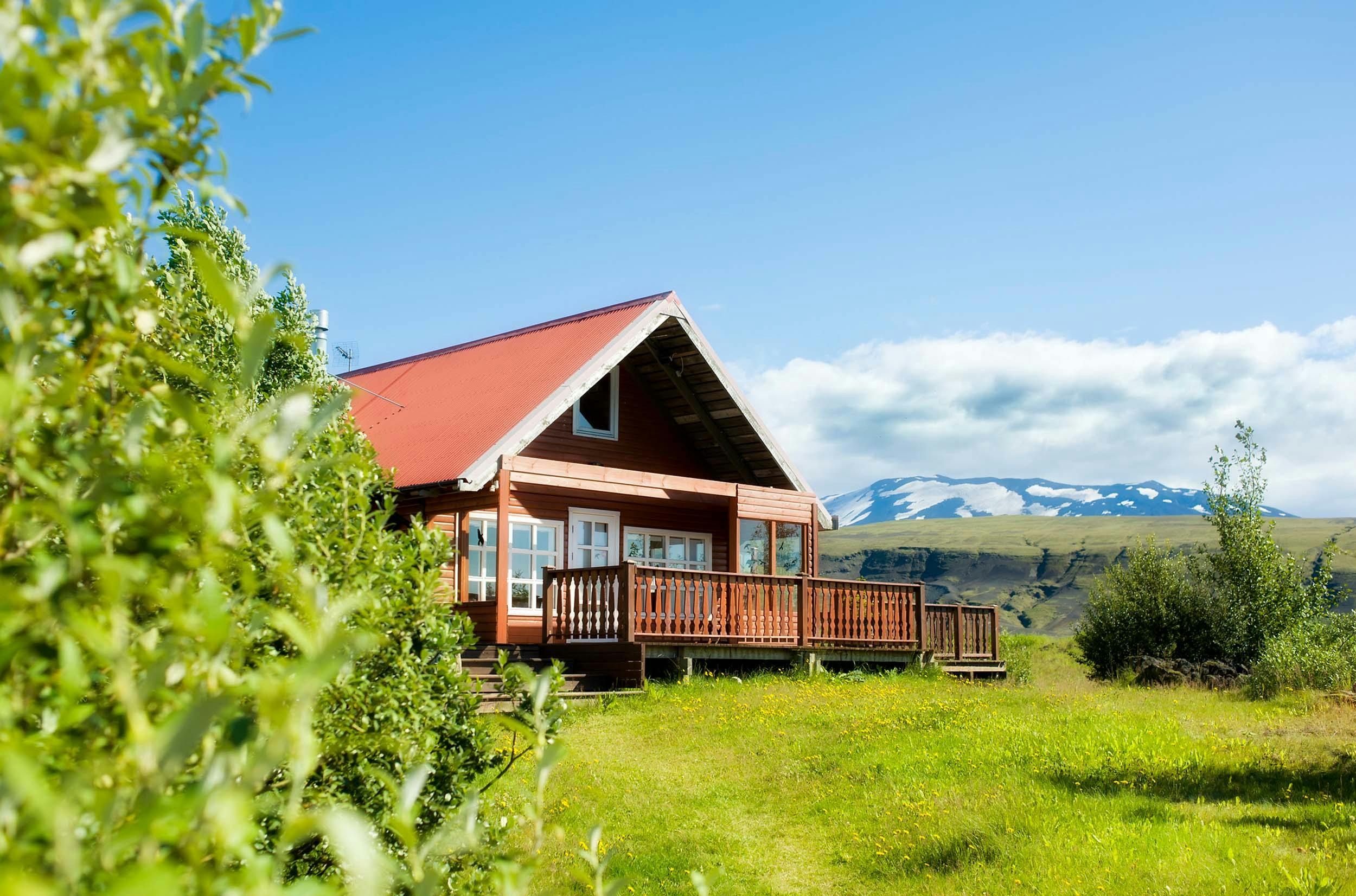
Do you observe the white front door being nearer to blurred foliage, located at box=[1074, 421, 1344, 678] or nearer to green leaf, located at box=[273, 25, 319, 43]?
blurred foliage, located at box=[1074, 421, 1344, 678]

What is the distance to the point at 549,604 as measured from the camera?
17.2 metres

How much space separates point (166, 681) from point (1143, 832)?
8229mm

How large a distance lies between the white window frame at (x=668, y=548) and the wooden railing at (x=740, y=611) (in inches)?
93.3

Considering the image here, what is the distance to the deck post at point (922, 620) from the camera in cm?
2048

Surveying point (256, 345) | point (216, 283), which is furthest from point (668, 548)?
point (216, 283)

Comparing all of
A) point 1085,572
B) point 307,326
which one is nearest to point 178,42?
point 307,326

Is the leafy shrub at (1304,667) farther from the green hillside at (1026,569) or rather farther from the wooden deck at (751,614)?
the green hillside at (1026,569)

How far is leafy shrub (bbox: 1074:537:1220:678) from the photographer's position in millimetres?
22766

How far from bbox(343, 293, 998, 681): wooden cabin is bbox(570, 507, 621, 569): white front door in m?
0.03

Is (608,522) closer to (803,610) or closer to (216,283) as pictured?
(803,610)

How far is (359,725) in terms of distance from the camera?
4168 millimetres

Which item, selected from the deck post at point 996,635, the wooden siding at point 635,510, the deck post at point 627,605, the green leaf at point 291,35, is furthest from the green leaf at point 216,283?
the deck post at point 996,635

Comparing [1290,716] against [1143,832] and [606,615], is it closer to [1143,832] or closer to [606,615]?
[1143,832]

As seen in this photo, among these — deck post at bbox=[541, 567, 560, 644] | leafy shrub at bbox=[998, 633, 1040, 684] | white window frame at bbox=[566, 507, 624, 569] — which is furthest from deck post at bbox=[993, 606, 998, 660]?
deck post at bbox=[541, 567, 560, 644]
